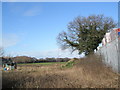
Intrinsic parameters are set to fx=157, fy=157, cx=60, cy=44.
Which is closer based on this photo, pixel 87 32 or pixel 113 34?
pixel 113 34

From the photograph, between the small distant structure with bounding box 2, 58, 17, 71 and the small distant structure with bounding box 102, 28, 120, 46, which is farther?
the small distant structure with bounding box 2, 58, 17, 71

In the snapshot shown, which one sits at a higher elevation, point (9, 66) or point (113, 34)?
point (113, 34)

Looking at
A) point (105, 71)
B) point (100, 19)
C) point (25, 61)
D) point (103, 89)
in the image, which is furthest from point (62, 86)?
point (25, 61)

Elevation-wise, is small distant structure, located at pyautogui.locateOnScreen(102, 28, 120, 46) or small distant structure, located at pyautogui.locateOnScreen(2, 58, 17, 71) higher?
small distant structure, located at pyautogui.locateOnScreen(102, 28, 120, 46)

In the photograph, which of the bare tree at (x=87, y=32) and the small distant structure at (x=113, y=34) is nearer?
the small distant structure at (x=113, y=34)

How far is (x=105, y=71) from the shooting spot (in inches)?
329

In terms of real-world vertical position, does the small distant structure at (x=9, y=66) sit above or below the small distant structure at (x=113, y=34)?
below

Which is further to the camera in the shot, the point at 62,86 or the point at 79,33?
the point at 79,33

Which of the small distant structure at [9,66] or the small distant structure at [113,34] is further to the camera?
the small distant structure at [9,66]

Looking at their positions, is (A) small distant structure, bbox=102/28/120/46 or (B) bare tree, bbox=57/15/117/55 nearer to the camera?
(A) small distant structure, bbox=102/28/120/46

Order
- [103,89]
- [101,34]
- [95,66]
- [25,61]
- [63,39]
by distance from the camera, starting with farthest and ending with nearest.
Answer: [25,61] → [63,39] → [101,34] → [95,66] → [103,89]

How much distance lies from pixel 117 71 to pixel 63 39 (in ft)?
76.9

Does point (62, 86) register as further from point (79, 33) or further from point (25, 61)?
point (25, 61)

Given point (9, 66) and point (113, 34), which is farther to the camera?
point (9, 66)
